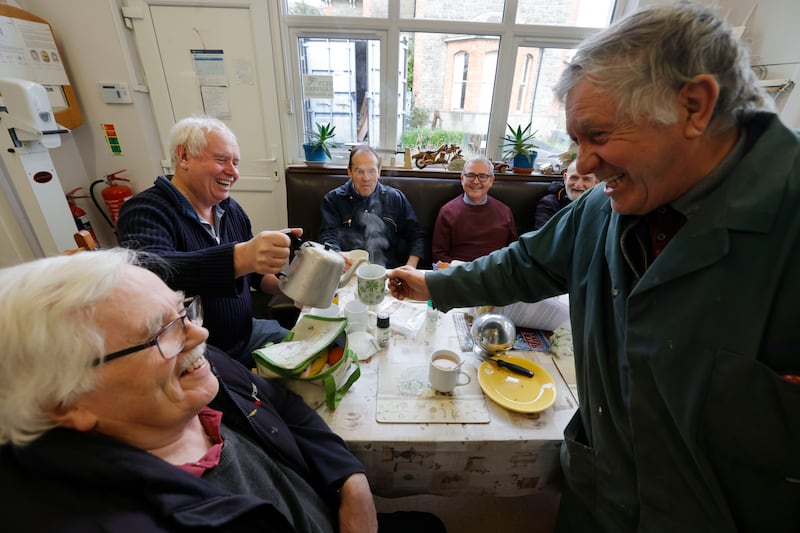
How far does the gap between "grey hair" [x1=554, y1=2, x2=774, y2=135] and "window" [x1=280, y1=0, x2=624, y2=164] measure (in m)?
2.92

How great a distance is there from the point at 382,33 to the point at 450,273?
2836 mm

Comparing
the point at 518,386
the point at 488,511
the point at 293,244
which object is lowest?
the point at 488,511

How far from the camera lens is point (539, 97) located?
3326 millimetres

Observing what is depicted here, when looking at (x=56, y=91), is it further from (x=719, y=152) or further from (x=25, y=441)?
(x=719, y=152)

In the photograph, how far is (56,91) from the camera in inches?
105

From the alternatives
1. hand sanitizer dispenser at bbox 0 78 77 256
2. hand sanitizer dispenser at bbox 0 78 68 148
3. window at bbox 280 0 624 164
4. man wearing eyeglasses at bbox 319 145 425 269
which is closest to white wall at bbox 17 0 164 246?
hand sanitizer dispenser at bbox 0 78 77 256

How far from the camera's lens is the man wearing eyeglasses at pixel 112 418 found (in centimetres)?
56

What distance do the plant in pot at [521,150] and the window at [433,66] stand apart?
0.14m

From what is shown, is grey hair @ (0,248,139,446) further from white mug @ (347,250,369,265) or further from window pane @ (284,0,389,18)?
window pane @ (284,0,389,18)

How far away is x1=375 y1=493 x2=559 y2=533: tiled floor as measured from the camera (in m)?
1.57

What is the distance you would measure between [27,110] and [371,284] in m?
2.69

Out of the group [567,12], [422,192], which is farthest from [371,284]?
[567,12]

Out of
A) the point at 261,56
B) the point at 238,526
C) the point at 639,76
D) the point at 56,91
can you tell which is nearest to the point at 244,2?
the point at 261,56

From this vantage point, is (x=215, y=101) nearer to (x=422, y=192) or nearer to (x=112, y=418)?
(x=422, y=192)
